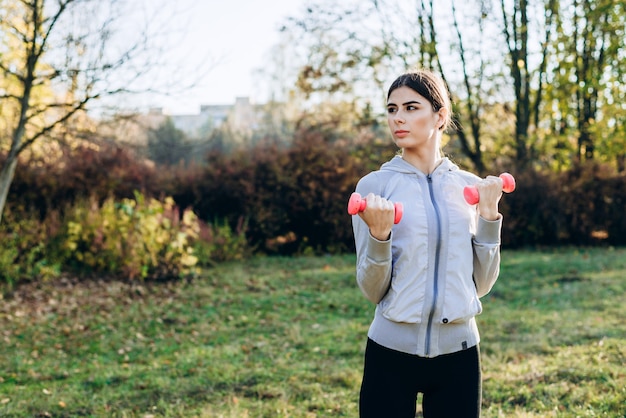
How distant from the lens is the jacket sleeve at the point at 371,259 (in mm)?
1977

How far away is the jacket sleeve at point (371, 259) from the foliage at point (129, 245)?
7683 millimetres

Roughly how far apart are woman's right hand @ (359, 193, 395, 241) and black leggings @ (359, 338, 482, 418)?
458 millimetres

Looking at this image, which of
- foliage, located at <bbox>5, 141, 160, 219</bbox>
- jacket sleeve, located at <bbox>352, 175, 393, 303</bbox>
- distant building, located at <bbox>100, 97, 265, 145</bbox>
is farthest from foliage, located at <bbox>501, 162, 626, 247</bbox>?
jacket sleeve, located at <bbox>352, 175, 393, 303</bbox>

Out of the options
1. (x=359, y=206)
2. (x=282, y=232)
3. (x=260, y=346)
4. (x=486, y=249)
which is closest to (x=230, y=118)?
(x=282, y=232)

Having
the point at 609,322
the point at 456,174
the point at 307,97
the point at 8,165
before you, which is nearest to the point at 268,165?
the point at 307,97

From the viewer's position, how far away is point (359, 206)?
6.15ft

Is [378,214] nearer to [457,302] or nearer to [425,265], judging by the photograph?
[425,265]

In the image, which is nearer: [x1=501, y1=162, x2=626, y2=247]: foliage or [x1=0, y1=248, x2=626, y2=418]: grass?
[x1=0, y1=248, x2=626, y2=418]: grass

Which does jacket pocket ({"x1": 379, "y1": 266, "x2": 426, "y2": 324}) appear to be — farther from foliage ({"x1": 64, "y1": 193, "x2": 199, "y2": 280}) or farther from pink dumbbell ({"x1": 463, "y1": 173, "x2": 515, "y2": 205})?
foliage ({"x1": 64, "y1": 193, "x2": 199, "y2": 280})

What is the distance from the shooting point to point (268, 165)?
13234mm

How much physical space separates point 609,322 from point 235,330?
4.19 m

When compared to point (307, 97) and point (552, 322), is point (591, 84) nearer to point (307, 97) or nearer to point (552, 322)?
point (552, 322)

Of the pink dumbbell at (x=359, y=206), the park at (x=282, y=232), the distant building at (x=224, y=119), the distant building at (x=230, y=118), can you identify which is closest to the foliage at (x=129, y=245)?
the park at (x=282, y=232)

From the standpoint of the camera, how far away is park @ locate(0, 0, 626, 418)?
485 centimetres
